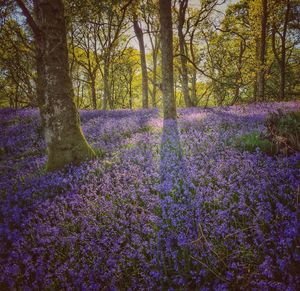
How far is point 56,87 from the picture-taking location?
16.8 feet

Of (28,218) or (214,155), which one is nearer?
(28,218)

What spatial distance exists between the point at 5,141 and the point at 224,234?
811cm

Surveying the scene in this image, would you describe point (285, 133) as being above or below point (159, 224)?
above

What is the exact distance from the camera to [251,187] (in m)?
3.18

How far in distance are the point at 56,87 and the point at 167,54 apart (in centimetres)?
430

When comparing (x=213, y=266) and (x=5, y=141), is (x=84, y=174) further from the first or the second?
(x=5, y=141)

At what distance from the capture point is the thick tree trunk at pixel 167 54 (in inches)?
312

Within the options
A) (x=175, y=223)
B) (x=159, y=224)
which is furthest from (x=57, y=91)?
(x=175, y=223)

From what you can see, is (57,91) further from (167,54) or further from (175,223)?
(167,54)

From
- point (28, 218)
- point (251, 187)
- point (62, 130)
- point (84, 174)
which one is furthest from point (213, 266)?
point (62, 130)

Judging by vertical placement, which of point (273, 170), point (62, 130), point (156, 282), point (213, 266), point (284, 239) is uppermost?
point (62, 130)

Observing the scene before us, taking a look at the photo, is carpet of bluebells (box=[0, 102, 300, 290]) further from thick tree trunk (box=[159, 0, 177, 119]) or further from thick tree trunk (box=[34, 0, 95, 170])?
thick tree trunk (box=[159, 0, 177, 119])

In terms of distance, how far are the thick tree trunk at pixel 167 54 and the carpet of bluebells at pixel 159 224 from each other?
314 centimetres

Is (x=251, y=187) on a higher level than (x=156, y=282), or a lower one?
higher
